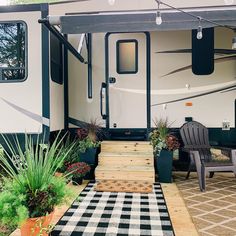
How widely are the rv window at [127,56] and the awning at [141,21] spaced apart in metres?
1.58

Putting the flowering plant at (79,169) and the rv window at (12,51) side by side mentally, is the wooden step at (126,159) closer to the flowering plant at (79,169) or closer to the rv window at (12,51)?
the flowering plant at (79,169)

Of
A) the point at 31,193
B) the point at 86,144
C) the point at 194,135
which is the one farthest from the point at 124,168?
the point at 31,193

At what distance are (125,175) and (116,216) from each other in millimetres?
1426

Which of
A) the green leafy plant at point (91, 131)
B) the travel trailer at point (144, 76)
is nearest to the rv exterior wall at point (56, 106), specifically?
the travel trailer at point (144, 76)

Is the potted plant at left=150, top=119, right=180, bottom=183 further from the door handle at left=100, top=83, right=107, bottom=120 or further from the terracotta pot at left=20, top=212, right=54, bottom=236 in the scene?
the terracotta pot at left=20, top=212, right=54, bottom=236

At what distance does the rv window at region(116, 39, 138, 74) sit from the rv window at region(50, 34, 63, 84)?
1092mm

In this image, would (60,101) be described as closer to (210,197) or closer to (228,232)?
(210,197)

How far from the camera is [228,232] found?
113 inches

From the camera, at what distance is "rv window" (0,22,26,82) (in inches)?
180

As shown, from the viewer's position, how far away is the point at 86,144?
16.9 ft

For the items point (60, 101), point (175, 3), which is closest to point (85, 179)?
point (60, 101)

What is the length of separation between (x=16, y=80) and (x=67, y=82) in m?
1.30

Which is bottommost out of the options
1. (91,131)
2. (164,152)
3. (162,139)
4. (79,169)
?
(79,169)

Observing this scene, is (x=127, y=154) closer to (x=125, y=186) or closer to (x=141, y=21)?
(x=125, y=186)
